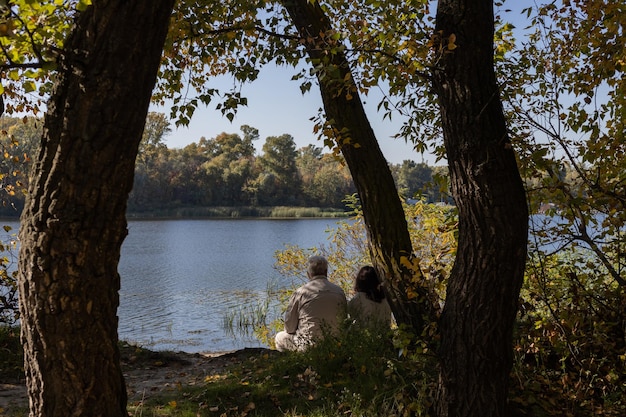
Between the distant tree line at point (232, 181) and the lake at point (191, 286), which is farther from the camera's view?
the distant tree line at point (232, 181)

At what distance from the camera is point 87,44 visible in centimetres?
228

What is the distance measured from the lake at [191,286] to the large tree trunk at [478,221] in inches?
309

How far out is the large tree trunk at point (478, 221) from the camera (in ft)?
10.7

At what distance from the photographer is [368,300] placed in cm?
539

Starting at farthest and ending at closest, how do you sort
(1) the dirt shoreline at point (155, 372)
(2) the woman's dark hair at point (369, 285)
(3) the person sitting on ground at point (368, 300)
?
(2) the woman's dark hair at point (369, 285)
(3) the person sitting on ground at point (368, 300)
(1) the dirt shoreline at point (155, 372)

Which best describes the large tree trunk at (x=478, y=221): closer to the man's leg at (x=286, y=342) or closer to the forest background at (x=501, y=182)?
the forest background at (x=501, y=182)

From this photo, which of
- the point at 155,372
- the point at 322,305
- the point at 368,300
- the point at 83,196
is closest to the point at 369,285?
the point at 368,300

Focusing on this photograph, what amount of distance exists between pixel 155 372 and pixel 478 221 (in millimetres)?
3782

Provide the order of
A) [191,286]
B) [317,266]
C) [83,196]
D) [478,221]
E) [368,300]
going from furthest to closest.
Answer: [191,286]
[317,266]
[368,300]
[478,221]
[83,196]

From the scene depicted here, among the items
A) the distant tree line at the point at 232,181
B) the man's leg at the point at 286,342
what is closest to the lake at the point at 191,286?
the man's leg at the point at 286,342

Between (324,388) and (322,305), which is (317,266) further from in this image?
(324,388)

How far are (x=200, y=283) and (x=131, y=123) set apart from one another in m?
16.1

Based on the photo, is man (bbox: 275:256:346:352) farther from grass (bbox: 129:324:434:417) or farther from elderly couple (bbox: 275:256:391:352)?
grass (bbox: 129:324:434:417)

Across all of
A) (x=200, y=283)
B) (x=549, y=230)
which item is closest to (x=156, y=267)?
(x=200, y=283)
